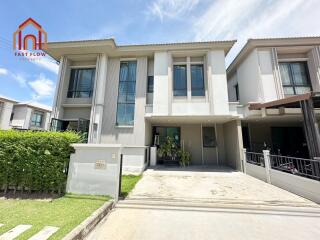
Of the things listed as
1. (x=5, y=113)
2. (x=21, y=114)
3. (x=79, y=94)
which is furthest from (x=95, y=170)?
(x=21, y=114)

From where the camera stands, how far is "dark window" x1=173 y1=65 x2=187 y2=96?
1111cm

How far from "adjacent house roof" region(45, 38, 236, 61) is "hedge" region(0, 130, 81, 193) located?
25.2 feet

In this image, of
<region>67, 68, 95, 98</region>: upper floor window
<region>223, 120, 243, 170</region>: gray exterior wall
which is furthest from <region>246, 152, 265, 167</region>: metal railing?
<region>67, 68, 95, 98</region>: upper floor window

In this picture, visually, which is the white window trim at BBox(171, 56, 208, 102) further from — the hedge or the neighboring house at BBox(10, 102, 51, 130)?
the neighboring house at BBox(10, 102, 51, 130)

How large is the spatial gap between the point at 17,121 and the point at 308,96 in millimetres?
33557

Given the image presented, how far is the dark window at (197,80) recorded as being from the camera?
1096cm

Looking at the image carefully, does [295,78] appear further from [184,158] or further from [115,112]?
[115,112]

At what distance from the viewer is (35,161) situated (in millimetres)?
5148

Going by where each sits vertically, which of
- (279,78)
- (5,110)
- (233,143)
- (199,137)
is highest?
(5,110)

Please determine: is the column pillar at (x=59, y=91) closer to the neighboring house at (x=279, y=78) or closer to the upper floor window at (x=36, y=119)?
the neighboring house at (x=279, y=78)

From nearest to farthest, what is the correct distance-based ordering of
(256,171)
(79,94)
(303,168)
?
(303,168) < (256,171) < (79,94)

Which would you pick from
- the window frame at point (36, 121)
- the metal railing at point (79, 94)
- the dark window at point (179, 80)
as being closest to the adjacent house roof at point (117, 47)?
the dark window at point (179, 80)

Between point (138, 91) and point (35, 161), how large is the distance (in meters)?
7.41

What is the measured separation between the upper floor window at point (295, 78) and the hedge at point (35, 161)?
1310 centimetres
